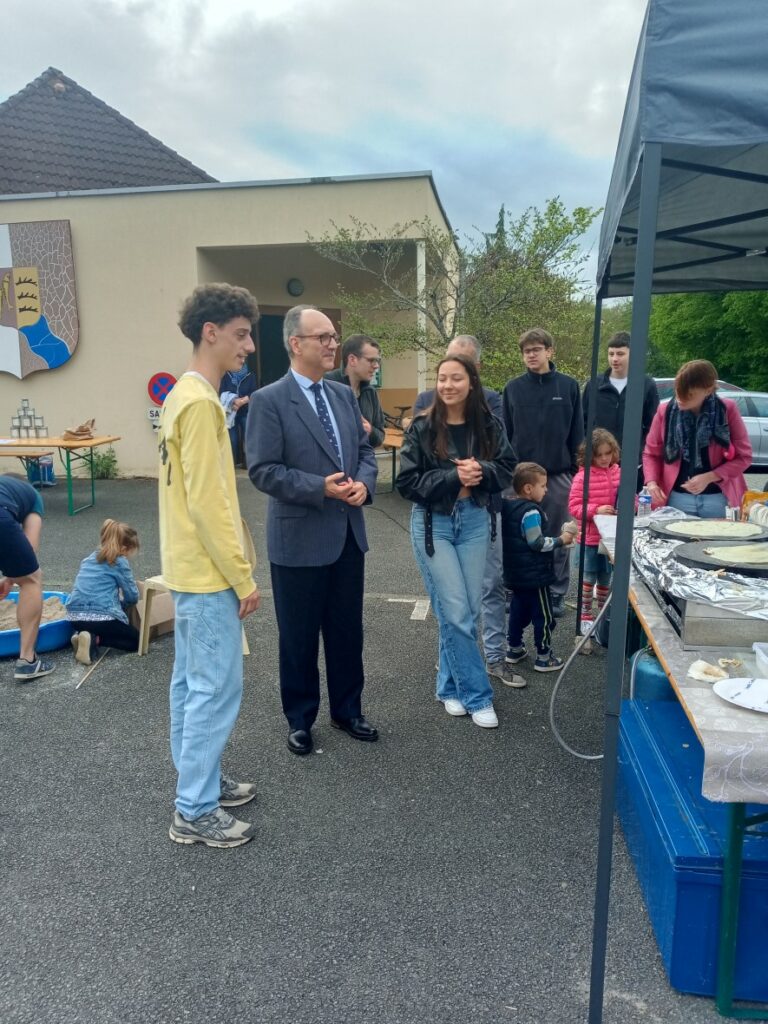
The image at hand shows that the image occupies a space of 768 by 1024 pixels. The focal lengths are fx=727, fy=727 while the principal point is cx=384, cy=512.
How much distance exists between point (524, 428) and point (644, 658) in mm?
2104

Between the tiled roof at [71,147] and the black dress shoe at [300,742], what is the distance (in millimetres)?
12630

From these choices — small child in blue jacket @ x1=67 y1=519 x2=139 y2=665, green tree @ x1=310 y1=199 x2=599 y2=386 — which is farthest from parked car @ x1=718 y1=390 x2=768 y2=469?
small child in blue jacket @ x1=67 y1=519 x2=139 y2=665

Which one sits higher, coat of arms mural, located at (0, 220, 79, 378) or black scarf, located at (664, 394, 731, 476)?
coat of arms mural, located at (0, 220, 79, 378)

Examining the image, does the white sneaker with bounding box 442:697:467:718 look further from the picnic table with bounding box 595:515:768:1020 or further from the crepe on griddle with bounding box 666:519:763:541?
the picnic table with bounding box 595:515:768:1020

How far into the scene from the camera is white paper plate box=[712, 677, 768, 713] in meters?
1.81

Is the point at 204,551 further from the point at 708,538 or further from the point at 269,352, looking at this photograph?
the point at 269,352

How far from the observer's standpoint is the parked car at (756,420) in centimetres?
1221

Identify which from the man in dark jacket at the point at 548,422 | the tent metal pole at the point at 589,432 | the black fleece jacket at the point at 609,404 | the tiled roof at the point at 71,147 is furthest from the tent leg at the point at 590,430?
the tiled roof at the point at 71,147

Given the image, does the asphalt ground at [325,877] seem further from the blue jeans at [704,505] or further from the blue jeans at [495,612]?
the blue jeans at [704,505]

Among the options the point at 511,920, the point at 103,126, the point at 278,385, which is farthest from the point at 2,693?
the point at 103,126

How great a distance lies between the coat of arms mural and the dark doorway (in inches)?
112

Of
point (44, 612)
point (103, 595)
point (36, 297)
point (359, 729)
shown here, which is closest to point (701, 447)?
point (359, 729)

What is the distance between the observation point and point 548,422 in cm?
473

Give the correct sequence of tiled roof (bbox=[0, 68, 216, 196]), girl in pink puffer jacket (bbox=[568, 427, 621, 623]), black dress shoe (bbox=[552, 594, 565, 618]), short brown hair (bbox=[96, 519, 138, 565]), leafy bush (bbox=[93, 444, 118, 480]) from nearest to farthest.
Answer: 1. short brown hair (bbox=[96, 519, 138, 565])
2. girl in pink puffer jacket (bbox=[568, 427, 621, 623])
3. black dress shoe (bbox=[552, 594, 565, 618])
4. leafy bush (bbox=[93, 444, 118, 480])
5. tiled roof (bbox=[0, 68, 216, 196])
